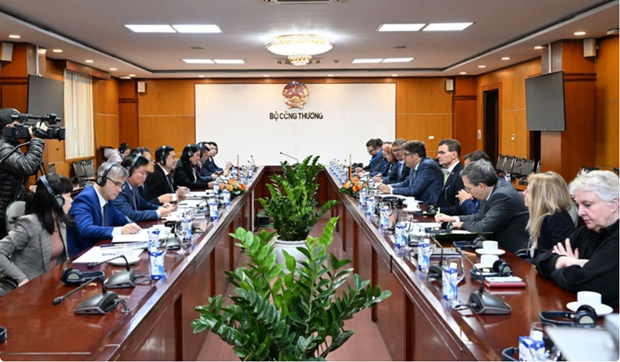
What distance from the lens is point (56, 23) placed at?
675 centimetres

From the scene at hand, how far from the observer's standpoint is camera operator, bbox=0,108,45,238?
446 centimetres

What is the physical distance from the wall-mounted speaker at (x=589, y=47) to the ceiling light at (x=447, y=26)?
71.0 inches

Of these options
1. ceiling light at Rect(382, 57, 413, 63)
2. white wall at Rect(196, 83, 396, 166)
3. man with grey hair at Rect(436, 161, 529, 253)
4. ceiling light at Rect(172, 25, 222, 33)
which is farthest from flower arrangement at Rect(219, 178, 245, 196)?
white wall at Rect(196, 83, 396, 166)

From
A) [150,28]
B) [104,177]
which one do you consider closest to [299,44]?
[150,28]

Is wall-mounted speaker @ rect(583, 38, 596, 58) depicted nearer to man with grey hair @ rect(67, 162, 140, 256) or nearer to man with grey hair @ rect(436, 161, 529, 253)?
man with grey hair @ rect(436, 161, 529, 253)

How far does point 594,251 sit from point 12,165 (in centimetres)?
396

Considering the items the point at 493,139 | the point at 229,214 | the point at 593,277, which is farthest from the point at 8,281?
the point at 493,139

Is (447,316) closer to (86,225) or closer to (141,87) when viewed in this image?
(86,225)

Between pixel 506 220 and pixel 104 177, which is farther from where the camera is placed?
pixel 104 177

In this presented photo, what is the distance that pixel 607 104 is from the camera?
7.84 m

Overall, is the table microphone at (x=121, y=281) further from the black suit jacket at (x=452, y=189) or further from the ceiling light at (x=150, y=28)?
the ceiling light at (x=150, y=28)

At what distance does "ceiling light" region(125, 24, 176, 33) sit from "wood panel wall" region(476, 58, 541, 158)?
20.0 ft

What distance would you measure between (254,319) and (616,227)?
1.49m

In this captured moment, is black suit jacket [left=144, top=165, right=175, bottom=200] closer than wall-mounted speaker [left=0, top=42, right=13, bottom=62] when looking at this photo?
Yes
